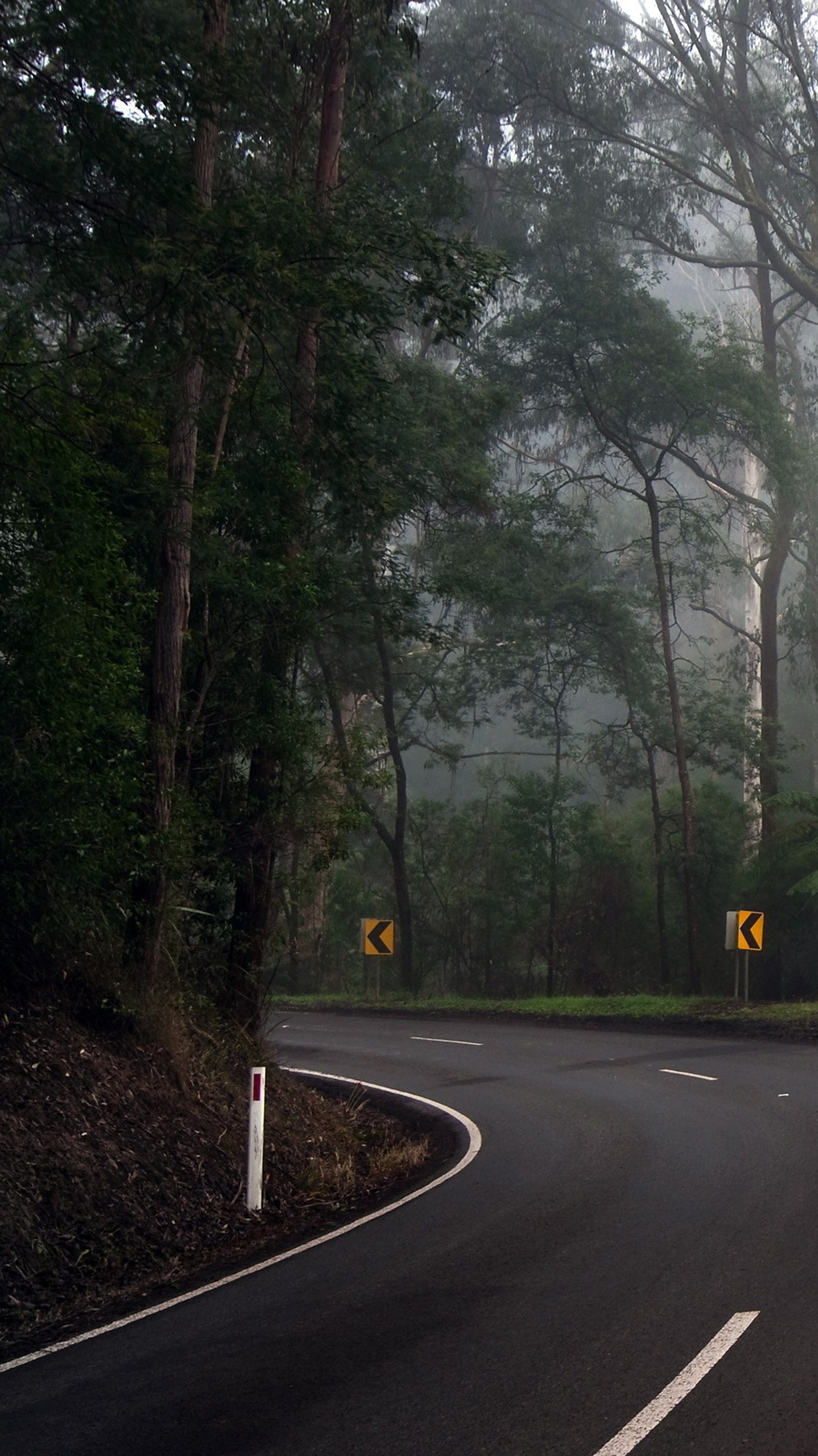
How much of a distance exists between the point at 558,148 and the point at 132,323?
30062 mm

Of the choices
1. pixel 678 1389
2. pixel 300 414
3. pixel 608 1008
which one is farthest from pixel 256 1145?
pixel 608 1008

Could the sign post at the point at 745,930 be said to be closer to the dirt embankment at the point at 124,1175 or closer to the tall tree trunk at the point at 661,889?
the tall tree trunk at the point at 661,889

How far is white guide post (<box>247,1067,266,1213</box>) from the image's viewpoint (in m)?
9.56

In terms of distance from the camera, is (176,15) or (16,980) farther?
(176,15)

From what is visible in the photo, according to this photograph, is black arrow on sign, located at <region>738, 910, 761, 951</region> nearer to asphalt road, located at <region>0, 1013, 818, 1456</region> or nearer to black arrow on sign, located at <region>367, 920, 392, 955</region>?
black arrow on sign, located at <region>367, 920, 392, 955</region>

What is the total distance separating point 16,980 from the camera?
10.2m

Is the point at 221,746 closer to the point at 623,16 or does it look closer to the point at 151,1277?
the point at 151,1277

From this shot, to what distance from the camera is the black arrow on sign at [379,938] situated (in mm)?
31078

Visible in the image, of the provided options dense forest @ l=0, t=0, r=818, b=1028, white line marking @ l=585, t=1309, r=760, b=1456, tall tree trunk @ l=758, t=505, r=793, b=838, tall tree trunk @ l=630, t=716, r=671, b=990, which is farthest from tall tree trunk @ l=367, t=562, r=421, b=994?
white line marking @ l=585, t=1309, r=760, b=1456

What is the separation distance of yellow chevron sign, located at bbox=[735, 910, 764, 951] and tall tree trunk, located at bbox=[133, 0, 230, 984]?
51.4ft

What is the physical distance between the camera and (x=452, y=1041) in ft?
77.8

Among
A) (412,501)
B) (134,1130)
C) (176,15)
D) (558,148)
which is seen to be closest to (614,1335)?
(134,1130)

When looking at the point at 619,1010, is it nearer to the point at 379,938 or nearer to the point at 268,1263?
the point at 379,938

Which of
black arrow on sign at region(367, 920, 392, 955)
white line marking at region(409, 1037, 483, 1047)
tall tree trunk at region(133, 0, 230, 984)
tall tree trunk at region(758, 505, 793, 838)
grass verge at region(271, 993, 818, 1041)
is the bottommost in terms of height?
white line marking at region(409, 1037, 483, 1047)
